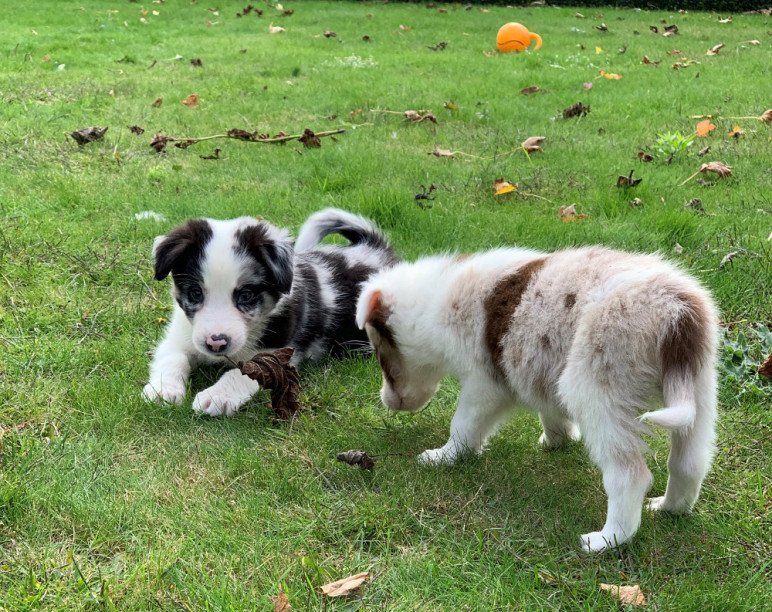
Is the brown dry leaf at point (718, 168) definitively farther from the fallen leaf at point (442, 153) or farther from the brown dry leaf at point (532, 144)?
the fallen leaf at point (442, 153)

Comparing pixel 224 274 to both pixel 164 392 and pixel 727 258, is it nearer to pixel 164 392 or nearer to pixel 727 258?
pixel 164 392

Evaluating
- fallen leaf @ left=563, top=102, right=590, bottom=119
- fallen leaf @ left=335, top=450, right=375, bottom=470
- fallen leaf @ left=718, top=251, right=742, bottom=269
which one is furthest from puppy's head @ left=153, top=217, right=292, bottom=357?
fallen leaf @ left=563, top=102, right=590, bottom=119

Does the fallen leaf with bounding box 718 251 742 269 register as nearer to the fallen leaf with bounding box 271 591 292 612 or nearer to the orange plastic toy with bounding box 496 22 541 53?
the fallen leaf with bounding box 271 591 292 612

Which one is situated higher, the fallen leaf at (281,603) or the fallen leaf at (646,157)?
the fallen leaf at (646,157)

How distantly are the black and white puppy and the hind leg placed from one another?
1789 millimetres

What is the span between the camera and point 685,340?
2.31 metres

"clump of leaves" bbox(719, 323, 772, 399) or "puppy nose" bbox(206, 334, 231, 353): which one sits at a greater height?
"puppy nose" bbox(206, 334, 231, 353)

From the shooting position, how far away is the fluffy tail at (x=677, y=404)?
2133mm

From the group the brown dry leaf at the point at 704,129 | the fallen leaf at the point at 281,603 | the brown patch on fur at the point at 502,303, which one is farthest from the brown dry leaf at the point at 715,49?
the fallen leaf at the point at 281,603

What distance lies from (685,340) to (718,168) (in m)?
3.96

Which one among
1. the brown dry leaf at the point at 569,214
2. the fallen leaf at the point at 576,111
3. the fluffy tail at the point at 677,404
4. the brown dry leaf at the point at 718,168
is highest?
the fluffy tail at the point at 677,404

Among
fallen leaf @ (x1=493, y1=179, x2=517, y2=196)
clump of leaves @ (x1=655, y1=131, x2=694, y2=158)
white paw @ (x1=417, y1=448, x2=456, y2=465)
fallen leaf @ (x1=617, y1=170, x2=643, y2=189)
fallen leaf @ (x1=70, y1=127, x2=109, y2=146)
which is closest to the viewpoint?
white paw @ (x1=417, y1=448, x2=456, y2=465)

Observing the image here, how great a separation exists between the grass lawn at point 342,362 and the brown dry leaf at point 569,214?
0.37 feet

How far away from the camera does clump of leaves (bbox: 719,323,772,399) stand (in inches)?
132
